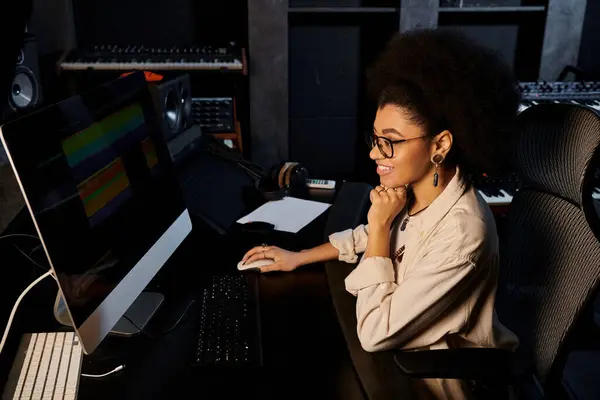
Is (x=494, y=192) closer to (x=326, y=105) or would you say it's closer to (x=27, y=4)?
(x=326, y=105)

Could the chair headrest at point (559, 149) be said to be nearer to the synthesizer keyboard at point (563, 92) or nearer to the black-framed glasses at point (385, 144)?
the black-framed glasses at point (385, 144)

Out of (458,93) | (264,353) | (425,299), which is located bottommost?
(264,353)

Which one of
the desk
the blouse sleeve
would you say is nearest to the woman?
the blouse sleeve

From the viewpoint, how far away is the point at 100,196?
47.3 inches

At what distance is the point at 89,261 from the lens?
1125mm

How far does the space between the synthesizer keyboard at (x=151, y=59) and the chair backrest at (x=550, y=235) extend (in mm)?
2178

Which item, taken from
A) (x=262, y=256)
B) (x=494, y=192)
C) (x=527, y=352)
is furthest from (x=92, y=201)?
(x=494, y=192)

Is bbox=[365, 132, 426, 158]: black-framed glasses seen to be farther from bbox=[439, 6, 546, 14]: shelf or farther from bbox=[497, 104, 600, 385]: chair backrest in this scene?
bbox=[439, 6, 546, 14]: shelf

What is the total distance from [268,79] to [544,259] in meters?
2.37

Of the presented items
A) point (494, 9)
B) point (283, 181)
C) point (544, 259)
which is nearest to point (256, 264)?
point (283, 181)

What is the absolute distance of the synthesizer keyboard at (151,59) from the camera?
3355 mm

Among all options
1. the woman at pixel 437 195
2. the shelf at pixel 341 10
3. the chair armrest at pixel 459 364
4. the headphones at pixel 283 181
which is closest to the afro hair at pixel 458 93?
the woman at pixel 437 195

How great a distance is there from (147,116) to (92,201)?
0.33m

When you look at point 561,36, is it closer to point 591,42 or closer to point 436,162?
point 591,42
